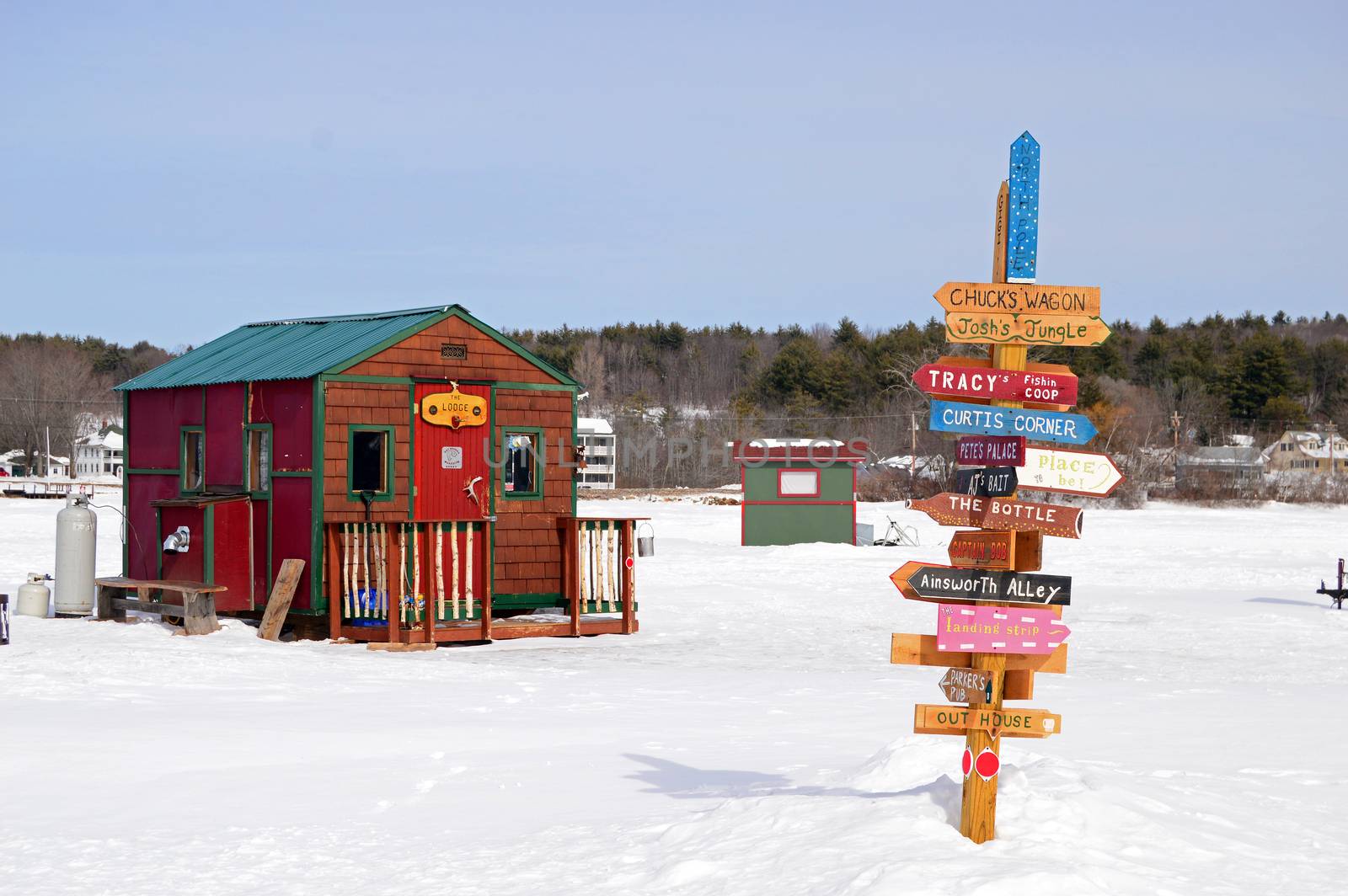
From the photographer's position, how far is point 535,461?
17.2m

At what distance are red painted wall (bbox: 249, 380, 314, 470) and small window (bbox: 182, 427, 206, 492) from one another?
141 cm

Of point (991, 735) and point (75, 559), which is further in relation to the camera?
point (75, 559)

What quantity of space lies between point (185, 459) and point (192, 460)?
10cm

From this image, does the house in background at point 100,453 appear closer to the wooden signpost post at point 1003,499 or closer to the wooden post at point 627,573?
the wooden post at point 627,573

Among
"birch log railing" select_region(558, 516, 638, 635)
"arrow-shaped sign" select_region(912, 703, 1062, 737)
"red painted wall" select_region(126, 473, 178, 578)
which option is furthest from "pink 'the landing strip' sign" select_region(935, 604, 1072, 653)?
"red painted wall" select_region(126, 473, 178, 578)

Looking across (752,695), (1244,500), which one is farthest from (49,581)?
(1244,500)

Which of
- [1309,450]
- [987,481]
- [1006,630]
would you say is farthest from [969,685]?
[1309,450]

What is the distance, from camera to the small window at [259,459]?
16.2 metres

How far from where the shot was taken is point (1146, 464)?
192 ft

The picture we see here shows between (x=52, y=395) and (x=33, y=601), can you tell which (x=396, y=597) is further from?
(x=52, y=395)

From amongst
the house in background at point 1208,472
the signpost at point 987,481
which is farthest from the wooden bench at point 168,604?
the house in background at point 1208,472

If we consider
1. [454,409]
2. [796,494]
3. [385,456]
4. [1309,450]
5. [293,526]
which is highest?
[1309,450]

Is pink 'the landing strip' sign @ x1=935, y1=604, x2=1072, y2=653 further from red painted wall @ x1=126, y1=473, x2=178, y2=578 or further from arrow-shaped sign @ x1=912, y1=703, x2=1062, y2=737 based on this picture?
red painted wall @ x1=126, y1=473, x2=178, y2=578

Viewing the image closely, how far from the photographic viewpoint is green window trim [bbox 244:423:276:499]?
16.1m
